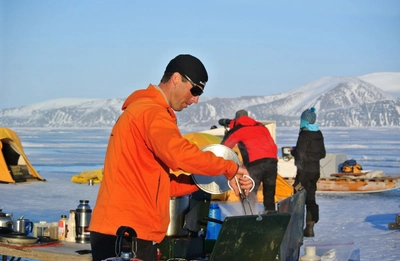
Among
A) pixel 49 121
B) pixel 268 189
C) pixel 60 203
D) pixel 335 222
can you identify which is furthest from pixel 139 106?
pixel 49 121

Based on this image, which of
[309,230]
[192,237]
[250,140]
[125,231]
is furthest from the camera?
[250,140]

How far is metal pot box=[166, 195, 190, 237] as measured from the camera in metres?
3.98

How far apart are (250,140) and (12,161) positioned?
8.02 meters

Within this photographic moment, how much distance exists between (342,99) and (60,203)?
49.7 metres

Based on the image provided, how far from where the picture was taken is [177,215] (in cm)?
400

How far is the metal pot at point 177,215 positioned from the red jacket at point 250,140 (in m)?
4.19

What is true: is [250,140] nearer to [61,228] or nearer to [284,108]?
[61,228]

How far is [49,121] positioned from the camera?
208ft

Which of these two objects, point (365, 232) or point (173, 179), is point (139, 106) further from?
point (365, 232)

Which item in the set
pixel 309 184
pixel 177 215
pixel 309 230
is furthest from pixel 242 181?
pixel 309 184

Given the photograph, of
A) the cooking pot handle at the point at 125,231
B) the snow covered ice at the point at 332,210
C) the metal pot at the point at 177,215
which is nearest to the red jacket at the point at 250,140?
the snow covered ice at the point at 332,210

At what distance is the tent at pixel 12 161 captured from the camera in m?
14.2

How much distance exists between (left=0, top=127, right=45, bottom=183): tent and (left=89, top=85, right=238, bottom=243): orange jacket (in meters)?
11.2

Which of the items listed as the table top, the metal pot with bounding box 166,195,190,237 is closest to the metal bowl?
the metal pot with bounding box 166,195,190,237
